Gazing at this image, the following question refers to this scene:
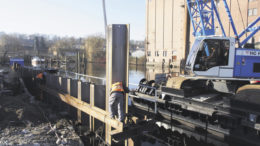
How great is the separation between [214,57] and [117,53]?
4.99 meters

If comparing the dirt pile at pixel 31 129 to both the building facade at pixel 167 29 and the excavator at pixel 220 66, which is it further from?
the building facade at pixel 167 29

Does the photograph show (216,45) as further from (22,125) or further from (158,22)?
(158,22)

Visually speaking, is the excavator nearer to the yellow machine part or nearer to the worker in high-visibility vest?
the yellow machine part

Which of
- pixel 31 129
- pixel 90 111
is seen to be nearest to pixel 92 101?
pixel 90 111

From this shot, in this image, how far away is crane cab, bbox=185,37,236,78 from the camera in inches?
337

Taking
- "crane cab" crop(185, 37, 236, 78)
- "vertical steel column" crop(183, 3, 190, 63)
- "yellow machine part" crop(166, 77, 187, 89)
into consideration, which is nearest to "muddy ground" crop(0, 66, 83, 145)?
"yellow machine part" crop(166, 77, 187, 89)

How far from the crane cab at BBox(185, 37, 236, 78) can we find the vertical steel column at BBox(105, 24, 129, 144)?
4.45 meters

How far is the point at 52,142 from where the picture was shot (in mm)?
6789

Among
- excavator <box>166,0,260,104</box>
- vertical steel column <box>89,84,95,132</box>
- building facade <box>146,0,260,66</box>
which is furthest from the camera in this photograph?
building facade <box>146,0,260,66</box>

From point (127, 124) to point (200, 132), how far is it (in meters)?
4.32

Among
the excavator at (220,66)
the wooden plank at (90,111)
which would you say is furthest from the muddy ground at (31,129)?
the excavator at (220,66)

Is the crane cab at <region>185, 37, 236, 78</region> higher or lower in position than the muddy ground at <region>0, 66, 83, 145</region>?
higher

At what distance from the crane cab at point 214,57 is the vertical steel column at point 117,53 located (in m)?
4.45

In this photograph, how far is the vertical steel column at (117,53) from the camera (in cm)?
571
